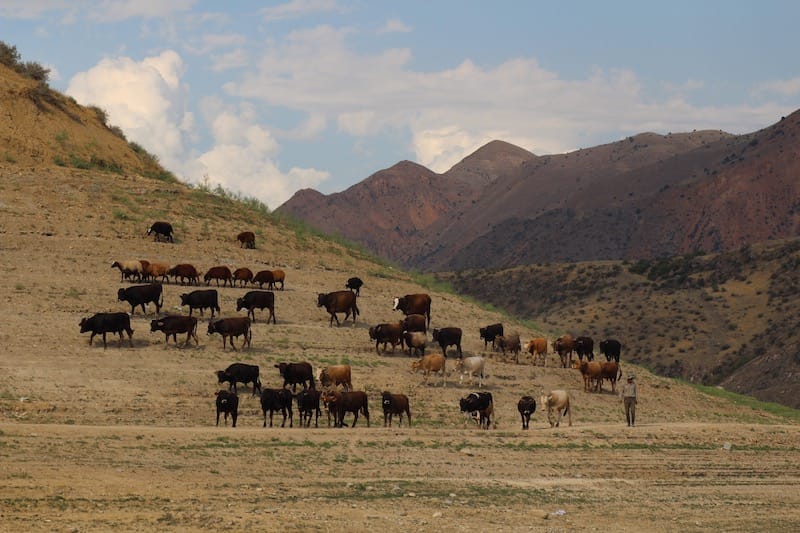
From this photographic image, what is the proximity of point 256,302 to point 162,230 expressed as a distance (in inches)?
468

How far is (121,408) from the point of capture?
31.5m

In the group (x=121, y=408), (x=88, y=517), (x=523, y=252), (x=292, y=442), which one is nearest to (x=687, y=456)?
(x=292, y=442)

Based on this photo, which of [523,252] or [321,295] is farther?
[523,252]

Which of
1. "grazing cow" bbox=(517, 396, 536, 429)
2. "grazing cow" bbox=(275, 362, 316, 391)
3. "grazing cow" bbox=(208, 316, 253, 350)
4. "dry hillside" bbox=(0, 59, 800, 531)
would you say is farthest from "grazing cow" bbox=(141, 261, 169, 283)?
"grazing cow" bbox=(517, 396, 536, 429)

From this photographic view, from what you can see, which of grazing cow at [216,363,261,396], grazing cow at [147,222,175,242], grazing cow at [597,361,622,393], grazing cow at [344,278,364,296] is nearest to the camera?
grazing cow at [216,363,261,396]

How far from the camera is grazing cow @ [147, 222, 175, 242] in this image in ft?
173

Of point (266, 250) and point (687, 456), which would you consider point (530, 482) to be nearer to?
point (687, 456)

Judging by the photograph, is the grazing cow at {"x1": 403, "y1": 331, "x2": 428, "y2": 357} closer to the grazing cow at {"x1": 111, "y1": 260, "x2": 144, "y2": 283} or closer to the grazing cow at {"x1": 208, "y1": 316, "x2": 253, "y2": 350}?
the grazing cow at {"x1": 208, "y1": 316, "x2": 253, "y2": 350}

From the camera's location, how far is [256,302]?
42750mm

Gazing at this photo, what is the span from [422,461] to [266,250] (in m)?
30.0

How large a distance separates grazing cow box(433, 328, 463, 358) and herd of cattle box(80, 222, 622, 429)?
4 cm

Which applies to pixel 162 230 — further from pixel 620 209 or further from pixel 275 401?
pixel 620 209

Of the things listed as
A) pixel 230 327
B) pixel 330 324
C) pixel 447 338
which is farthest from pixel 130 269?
pixel 447 338

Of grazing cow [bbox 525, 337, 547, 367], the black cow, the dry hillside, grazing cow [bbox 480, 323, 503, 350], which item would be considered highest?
the black cow
